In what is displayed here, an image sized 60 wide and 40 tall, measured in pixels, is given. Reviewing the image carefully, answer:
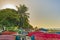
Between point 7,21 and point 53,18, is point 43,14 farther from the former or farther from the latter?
point 7,21

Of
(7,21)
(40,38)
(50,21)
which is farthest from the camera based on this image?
(50,21)

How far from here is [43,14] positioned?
9.66 feet

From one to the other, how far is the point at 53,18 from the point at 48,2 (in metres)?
0.39

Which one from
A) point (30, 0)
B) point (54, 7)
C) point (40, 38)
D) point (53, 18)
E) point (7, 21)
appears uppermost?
point (30, 0)

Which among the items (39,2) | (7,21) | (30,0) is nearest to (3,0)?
(30,0)

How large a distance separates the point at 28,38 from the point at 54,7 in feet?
7.62

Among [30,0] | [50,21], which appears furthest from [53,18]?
[30,0]

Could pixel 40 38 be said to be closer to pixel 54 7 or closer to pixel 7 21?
pixel 7 21

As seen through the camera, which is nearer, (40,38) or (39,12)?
(40,38)

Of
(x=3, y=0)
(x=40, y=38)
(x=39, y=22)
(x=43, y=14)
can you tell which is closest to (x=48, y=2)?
(x=43, y=14)

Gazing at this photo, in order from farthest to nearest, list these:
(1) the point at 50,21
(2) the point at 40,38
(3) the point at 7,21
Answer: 1. (1) the point at 50,21
2. (3) the point at 7,21
3. (2) the point at 40,38

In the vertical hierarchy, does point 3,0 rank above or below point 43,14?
above

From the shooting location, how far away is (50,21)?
9.43 feet

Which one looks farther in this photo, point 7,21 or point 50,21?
point 50,21
